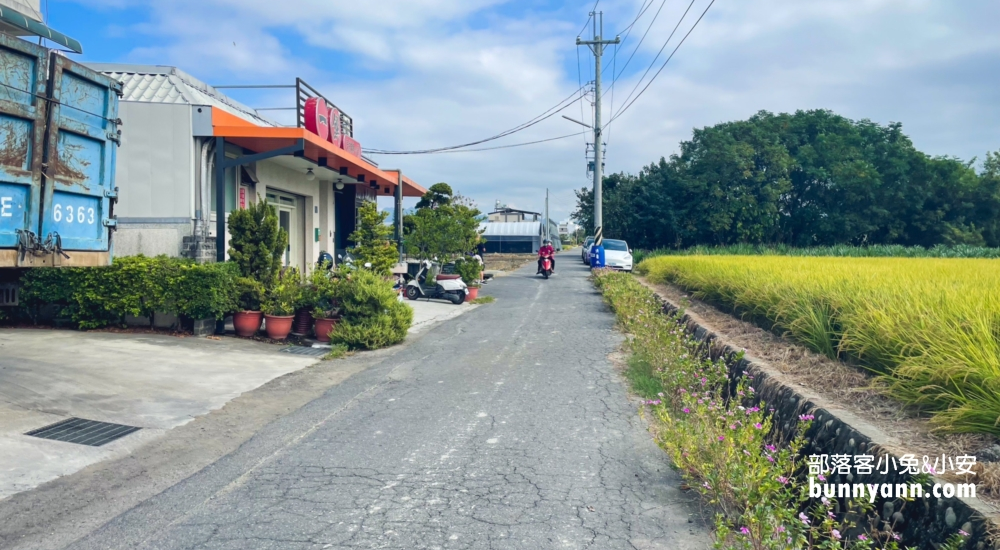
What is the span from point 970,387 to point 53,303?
11637 mm

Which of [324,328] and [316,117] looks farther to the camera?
[316,117]

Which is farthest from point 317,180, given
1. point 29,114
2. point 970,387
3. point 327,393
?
point 970,387

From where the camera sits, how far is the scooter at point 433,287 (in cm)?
1697

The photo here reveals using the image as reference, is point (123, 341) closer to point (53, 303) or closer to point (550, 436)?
point (53, 303)

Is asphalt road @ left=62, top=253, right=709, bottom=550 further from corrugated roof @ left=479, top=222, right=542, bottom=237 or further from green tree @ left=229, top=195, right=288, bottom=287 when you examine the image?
corrugated roof @ left=479, top=222, right=542, bottom=237

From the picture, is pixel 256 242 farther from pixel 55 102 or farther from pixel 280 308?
pixel 55 102

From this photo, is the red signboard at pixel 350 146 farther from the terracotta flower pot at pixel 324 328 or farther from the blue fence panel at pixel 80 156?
the blue fence panel at pixel 80 156

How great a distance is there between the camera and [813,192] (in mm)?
40125

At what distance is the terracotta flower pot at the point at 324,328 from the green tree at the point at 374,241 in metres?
3.06

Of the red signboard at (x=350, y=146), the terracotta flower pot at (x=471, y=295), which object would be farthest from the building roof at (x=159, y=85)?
the terracotta flower pot at (x=471, y=295)

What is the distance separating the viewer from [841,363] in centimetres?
601

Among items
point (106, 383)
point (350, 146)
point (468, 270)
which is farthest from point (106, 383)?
point (468, 270)

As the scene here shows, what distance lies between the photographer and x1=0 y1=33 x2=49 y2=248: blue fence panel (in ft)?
16.2

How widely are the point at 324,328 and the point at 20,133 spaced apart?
601 cm
